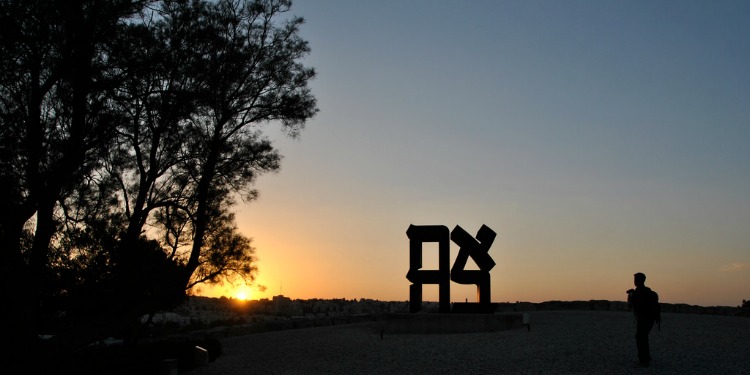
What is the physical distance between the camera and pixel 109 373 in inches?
658

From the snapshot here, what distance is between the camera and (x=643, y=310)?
14789 millimetres

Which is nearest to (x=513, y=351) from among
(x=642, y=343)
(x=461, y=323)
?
(x=642, y=343)

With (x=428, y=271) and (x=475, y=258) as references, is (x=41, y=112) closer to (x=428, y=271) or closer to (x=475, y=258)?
(x=428, y=271)

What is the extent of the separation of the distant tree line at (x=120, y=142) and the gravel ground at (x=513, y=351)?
137 inches

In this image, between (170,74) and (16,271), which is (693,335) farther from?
(16,271)

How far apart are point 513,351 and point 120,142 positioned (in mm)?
11877

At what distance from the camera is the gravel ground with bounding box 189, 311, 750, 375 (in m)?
15.9

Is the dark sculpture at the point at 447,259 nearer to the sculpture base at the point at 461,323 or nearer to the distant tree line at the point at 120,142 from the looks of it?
the sculpture base at the point at 461,323

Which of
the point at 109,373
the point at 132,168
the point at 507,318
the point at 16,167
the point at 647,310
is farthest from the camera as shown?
the point at 507,318

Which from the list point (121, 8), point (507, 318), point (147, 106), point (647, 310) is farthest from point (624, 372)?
point (121, 8)

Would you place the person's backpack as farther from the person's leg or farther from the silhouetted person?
the person's leg

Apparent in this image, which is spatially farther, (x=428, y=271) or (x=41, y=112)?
(x=428, y=271)

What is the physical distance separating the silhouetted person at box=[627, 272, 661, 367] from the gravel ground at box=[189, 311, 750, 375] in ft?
1.31

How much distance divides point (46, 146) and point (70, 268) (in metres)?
3.50
